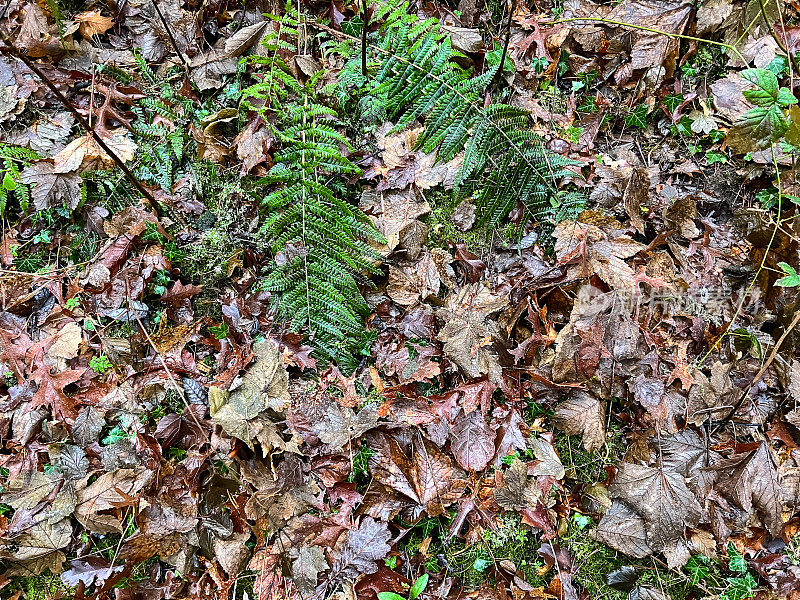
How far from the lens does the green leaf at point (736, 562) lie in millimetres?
2217

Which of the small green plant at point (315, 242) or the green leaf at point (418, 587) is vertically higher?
the small green plant at point (315, 242)

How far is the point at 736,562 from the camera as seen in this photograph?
2219 millimetres

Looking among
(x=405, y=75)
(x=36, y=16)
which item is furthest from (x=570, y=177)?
(x=36, y=16)

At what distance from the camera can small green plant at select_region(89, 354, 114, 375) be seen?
2516mm

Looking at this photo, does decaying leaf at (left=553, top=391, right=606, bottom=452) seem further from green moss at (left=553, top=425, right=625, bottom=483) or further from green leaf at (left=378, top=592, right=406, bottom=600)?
green leaf at (left=378, top=592, right=406, bottom=600)

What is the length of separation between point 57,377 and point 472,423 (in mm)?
2112

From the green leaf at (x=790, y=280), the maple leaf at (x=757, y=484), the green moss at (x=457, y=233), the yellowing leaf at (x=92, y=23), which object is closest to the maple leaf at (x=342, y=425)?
the green moss at (x=457, y=233)

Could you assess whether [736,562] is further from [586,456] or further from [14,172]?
[14,172]

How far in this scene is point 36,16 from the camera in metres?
2.85

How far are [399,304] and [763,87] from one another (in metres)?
1.86

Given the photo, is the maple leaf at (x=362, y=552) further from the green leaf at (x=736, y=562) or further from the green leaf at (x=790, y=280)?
the green leaf at (x=790, y=280)

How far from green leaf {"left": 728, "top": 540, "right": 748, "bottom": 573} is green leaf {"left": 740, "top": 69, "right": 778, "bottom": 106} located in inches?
79.3

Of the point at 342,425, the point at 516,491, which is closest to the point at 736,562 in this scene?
the point at 516,491

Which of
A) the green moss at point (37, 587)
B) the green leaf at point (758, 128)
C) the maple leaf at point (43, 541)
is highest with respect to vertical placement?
the green leaf at point (758, 128)
